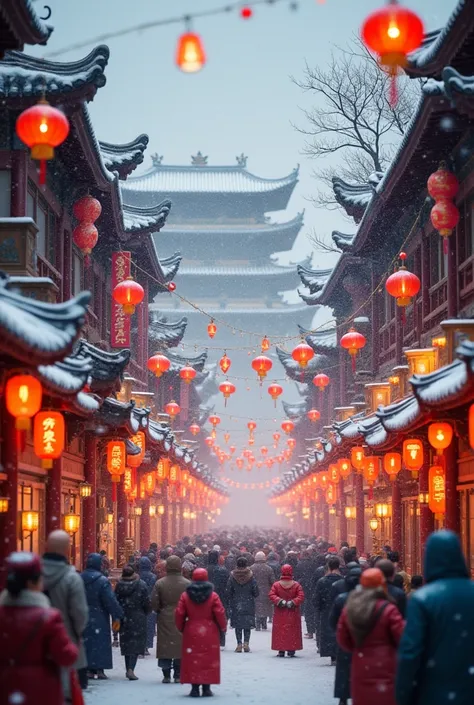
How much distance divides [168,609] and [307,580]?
919cm

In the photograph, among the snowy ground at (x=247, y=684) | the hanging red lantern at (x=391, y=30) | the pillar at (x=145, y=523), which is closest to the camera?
the hanging red lantern at (x=391, y=30)

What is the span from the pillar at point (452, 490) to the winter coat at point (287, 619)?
2.71 meters

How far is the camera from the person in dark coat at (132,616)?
15.9 metres

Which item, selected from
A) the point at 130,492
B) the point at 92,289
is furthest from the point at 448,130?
the point at 130,492

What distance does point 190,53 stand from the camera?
36.1 ft

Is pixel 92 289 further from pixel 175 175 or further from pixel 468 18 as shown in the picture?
pixel 175 175

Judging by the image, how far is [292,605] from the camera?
1869 centimetres

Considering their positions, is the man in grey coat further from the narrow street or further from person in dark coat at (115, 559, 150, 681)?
person in dark coat at (115, 559, 150, 681)

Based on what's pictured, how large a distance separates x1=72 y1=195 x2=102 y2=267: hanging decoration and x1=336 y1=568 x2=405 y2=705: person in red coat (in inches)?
498

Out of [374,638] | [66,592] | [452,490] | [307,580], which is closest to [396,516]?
[307,580]

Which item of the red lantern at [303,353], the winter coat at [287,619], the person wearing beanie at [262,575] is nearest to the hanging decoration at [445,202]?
the winter coat at [287,619]

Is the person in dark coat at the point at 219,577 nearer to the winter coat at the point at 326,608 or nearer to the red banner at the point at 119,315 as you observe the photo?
the winter coat at the point at 326,608

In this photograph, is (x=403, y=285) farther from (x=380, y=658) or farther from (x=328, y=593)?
(x=380, y=658)

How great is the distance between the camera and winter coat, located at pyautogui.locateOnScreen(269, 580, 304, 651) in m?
18.7
